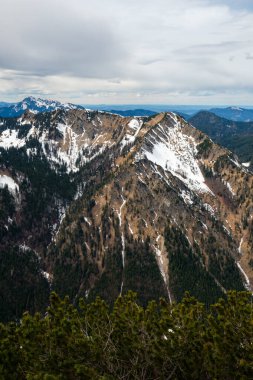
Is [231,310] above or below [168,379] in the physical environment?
above

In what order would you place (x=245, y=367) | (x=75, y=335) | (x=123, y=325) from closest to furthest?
1. (x=245, y=367)
2. (x=75, y=335)
3. (x=123, y=325)

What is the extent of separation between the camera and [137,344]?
41.3m

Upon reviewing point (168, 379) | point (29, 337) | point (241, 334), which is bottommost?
point (168, 379)

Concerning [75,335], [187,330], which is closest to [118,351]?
[75,335]

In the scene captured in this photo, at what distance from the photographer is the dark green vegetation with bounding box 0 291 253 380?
1519 inches

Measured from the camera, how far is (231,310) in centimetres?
4100

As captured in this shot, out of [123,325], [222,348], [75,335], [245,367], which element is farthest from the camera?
[123,325]

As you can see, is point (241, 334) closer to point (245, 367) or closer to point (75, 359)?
point (245, 367)

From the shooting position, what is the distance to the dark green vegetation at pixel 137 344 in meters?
38.6

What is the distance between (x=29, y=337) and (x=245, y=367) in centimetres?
2368

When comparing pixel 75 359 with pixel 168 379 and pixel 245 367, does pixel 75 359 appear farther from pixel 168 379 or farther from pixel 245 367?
pixel 245 367

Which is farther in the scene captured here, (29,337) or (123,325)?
(123,325)

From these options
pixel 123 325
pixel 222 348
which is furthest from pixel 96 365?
pixel 222 348

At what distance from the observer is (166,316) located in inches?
1697
